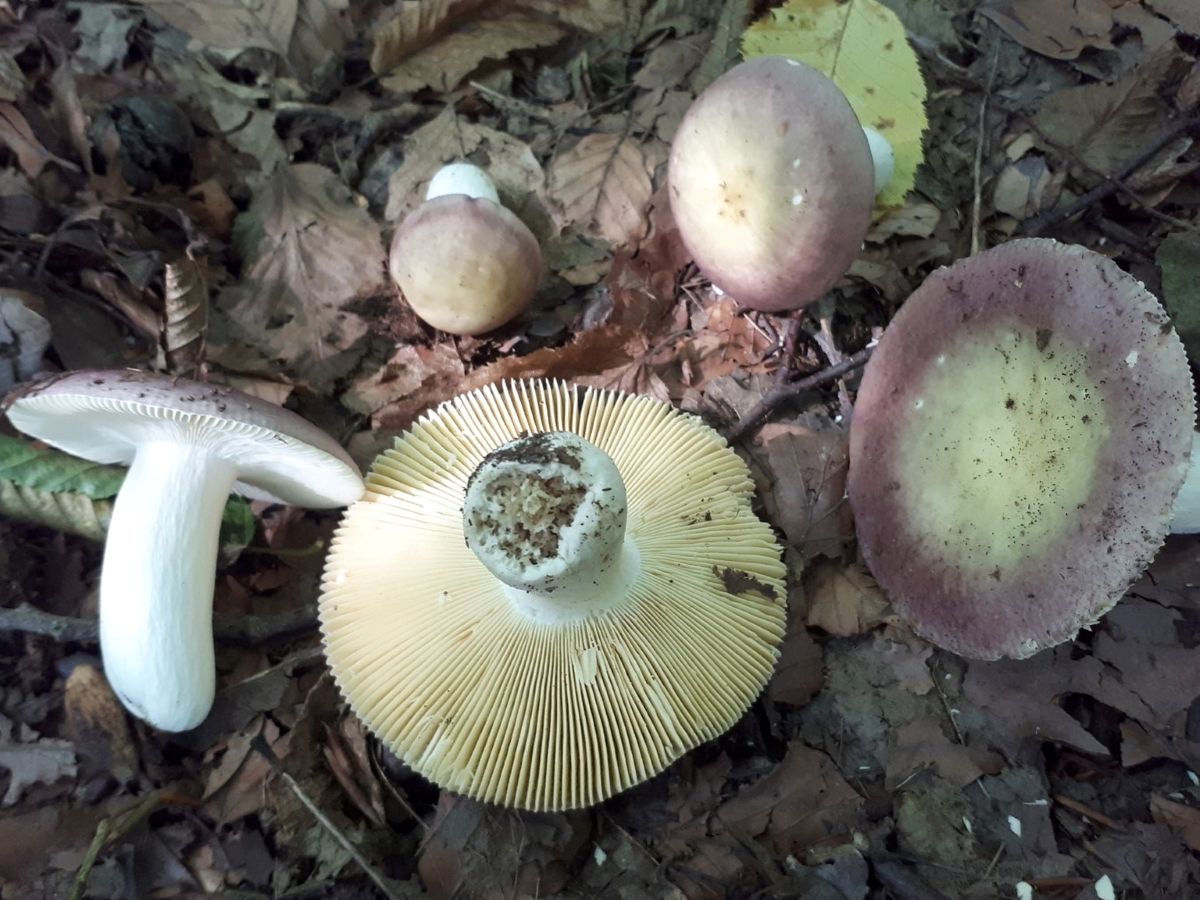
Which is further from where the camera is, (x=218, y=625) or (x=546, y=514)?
(x=218, y=625)

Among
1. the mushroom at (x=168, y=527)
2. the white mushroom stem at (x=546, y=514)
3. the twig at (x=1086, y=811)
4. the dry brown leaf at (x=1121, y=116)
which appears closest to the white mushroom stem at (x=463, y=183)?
the mushroom at (x=168, y=527)

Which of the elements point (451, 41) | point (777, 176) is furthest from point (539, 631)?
point (451, 41)

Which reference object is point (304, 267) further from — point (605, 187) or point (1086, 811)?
point (1086, 811)

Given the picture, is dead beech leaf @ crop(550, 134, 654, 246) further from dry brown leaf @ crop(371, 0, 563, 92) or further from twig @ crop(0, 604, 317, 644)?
twig @ crop(0, 604, 317, 644)

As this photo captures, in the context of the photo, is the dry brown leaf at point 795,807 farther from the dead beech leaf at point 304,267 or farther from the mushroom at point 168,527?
the dead beech leaf at point 304,267

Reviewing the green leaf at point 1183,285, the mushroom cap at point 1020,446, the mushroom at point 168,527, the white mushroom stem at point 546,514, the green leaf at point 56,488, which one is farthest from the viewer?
the green leaf at point 1183,285

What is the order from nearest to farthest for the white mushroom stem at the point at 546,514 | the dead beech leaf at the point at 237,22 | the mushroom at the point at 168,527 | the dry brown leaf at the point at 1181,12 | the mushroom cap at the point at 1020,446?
1. the white mushroom stem at the point at 546,514
2. the mushroom cap at the point at 1020,446
3. the mushroom at the point at 168,527
4. the dry brown leaf at the point at 1181,12
5. the dead beech leaf at the point at 237,22

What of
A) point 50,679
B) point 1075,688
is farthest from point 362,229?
point 1075,688
